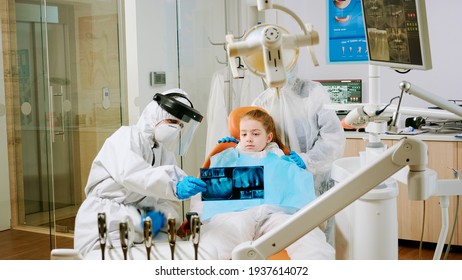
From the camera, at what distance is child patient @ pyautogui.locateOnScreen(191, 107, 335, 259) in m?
2.24

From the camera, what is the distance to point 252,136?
8.00 feet

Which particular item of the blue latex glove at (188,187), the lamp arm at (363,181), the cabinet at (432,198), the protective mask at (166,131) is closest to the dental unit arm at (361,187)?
the lamp arm at (363,181)

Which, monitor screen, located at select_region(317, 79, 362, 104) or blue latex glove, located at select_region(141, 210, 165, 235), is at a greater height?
monitor screen, located at select_region(317, 79, 362, 104)

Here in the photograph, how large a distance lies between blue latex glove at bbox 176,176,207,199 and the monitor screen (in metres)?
1.35

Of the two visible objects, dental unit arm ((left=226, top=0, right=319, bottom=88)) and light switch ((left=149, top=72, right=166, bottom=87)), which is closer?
dental unit arm ((left=226, top=0, right=319, bottom=88))

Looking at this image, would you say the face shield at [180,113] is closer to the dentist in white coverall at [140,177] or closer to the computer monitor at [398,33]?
the dentist in white coverall at [140,177]

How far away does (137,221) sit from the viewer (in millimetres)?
2256

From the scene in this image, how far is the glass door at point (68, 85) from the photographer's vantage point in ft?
9.23

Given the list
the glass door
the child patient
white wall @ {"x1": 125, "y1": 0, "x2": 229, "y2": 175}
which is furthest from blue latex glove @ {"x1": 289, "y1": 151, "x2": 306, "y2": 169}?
the glass door

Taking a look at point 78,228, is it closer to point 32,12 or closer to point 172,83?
point 172,83

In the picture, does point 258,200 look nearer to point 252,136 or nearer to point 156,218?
point 252,136

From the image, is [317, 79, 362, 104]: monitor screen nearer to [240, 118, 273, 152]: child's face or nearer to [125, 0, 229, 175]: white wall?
[125, 0, 229, 175]: white wall

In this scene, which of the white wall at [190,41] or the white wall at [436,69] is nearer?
the white wall at [190,41]

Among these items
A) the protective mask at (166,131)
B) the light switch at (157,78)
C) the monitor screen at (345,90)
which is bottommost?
the protective mask at (166,131)
